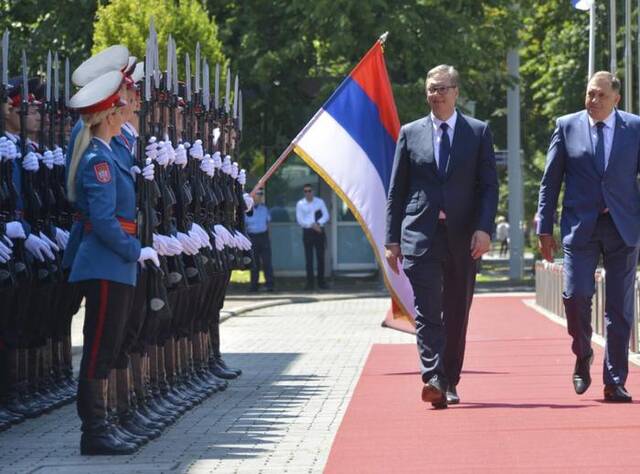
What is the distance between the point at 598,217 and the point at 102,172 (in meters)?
3.48

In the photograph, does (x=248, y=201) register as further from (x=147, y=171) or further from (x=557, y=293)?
(x=557, y=293)

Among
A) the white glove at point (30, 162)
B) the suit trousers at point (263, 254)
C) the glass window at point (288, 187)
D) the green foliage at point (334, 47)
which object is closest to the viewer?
the white glove at point (30, 162)

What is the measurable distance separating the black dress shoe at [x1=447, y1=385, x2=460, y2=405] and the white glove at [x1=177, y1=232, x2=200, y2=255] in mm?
1756

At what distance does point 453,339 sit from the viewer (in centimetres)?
1149

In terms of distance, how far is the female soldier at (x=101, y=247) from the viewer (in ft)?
30.1

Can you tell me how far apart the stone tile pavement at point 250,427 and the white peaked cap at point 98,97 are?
5.66 feet

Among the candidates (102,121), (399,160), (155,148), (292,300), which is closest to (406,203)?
(399,160)

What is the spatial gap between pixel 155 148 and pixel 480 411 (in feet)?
7.99

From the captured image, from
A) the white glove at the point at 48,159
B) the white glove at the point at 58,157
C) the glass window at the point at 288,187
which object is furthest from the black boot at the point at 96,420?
the glass window at the point at 288,187

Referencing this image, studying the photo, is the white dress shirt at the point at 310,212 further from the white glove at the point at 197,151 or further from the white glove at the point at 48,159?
the white glove at the point at 48,159

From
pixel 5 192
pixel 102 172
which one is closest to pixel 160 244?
pixel 5 192

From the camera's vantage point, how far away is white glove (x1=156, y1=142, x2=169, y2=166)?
1045 centimetres

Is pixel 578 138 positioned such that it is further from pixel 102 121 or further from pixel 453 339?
pixel 102 121

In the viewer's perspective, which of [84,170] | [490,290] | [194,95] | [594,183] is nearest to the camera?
[84,170]
